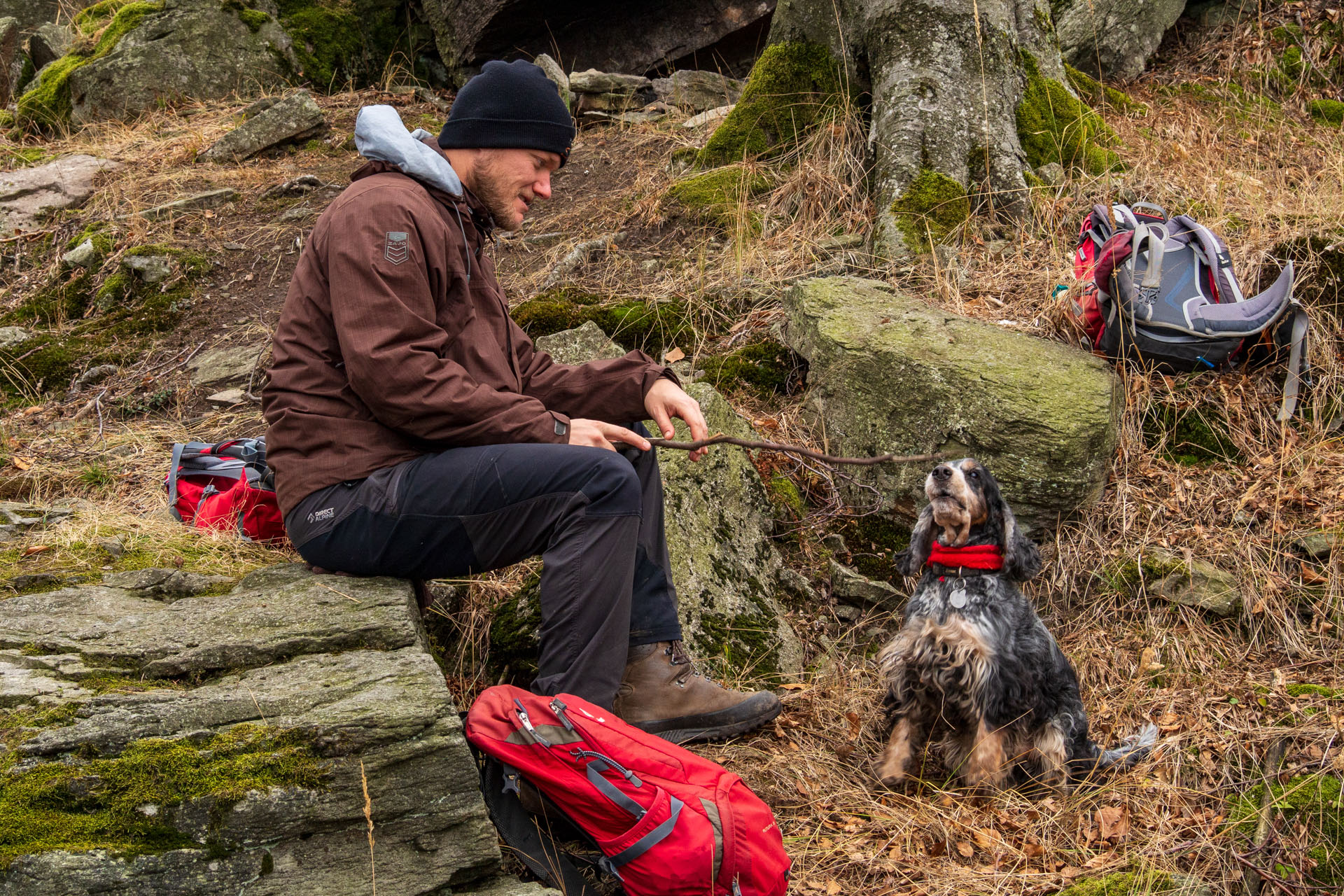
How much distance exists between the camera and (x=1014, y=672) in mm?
3719

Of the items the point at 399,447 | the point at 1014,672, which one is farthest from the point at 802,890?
the point at 399,447

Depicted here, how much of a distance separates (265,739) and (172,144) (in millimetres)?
8639

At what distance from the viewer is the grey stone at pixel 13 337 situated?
712cm

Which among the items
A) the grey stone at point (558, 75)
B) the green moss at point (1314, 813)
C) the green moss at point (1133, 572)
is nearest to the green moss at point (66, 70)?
the grey stone at point (558, 75)

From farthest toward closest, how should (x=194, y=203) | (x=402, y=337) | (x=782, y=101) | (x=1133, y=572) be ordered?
(x=194, y=203)
(x=782, y=101)
(x=1133, y=572)
(x=402, y=337)

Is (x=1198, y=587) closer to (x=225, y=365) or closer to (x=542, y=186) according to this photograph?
(x=542, y=186)

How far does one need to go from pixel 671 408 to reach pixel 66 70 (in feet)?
32.3

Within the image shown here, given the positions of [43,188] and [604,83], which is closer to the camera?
[43,188]

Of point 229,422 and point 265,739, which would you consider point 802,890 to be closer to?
point 265,739

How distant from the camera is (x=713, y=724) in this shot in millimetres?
3768

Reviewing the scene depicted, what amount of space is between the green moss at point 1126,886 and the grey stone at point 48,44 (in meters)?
12.9

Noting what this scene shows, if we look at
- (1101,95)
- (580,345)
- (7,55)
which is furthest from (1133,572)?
(7,55)

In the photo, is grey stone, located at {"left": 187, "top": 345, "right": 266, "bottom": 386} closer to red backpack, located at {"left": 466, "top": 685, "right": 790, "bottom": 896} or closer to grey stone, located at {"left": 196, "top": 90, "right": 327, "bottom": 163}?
grey stone, located at {"left": 196, "top": 90, "right": 327, "bottom": 163}

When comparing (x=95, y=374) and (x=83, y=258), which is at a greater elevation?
(x=83, y=258)
